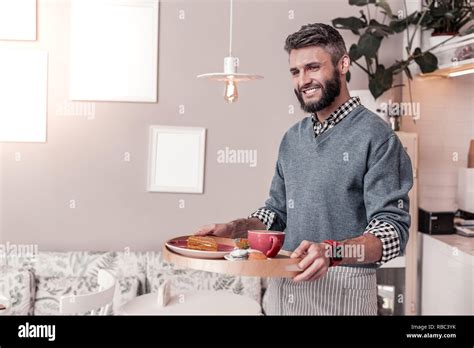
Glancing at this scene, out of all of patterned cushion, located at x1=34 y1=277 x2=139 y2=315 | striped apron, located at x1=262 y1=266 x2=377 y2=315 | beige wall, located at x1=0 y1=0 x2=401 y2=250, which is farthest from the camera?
beige wall, located at x1=0 y1=0 x2=401 y2=250

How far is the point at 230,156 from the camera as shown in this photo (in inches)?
77.4

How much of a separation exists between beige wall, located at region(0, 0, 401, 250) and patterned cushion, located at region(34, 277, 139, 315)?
132mm

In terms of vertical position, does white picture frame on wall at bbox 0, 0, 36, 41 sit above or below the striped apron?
above

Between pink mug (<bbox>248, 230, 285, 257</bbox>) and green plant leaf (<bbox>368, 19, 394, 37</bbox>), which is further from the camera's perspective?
green plant leaf (<bbox>368, 19, 394, 37</bbox>)

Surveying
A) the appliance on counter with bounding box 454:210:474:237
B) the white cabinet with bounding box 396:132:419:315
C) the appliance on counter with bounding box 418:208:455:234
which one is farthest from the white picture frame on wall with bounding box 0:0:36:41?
the appliance on counter with bounding box 454:210:474:237

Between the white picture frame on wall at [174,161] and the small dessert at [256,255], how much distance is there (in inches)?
50.9

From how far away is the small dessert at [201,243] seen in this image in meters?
0.73

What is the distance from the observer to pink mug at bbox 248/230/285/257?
702mm

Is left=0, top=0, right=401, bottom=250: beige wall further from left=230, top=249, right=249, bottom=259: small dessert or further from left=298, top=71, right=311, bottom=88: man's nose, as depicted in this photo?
left=230, top=249, right=249, bottom=259: small dessert

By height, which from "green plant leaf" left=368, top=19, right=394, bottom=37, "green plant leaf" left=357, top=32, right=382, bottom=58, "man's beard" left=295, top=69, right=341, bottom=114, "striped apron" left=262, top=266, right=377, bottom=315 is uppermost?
"green plant leaf" left=368, top=19, right=394, bottom=37

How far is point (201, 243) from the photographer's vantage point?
29.0 inches

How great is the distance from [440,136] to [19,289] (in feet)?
4.60

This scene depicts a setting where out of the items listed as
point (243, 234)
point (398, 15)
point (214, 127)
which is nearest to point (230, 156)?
point (214, 127)

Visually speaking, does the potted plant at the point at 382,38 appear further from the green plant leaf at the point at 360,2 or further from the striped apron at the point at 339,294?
the striped apron at the point at 339,294
